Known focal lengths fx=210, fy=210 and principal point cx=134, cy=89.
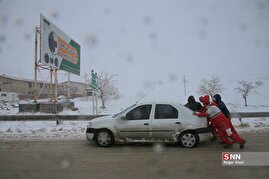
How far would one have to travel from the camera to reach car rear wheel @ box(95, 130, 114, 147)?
7.09m

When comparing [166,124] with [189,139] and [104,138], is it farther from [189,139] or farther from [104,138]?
[104,138]

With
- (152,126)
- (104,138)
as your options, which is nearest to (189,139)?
(152,126)

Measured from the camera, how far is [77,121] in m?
13.2

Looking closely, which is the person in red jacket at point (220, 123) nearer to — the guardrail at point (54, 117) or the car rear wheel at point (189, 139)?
the car rear wheel at point (189, 139)

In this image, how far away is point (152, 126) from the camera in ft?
22.4

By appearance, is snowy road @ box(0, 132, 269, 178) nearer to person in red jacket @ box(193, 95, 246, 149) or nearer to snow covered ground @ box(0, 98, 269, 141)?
person in red jacket @ box(193, 95, 246, 149)

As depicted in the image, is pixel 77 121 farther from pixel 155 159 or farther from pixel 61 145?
pixel 155 159

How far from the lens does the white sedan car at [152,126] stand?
6750 mm

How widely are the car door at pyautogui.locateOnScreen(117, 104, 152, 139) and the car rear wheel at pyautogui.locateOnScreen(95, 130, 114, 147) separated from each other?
1.21 ft

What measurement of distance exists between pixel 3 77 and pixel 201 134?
206ft

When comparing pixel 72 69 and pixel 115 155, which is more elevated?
pixel 72 69

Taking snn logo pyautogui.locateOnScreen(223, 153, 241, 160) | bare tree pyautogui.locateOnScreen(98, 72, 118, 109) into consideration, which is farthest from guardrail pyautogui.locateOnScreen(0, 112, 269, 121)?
bare tree pyautogui.locateOnScreen(98, 72, 118, 109)

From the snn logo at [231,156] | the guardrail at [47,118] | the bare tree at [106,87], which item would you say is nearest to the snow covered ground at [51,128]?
the guardrail at [47,118]

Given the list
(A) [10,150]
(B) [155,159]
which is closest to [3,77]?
(A) [10,150]
